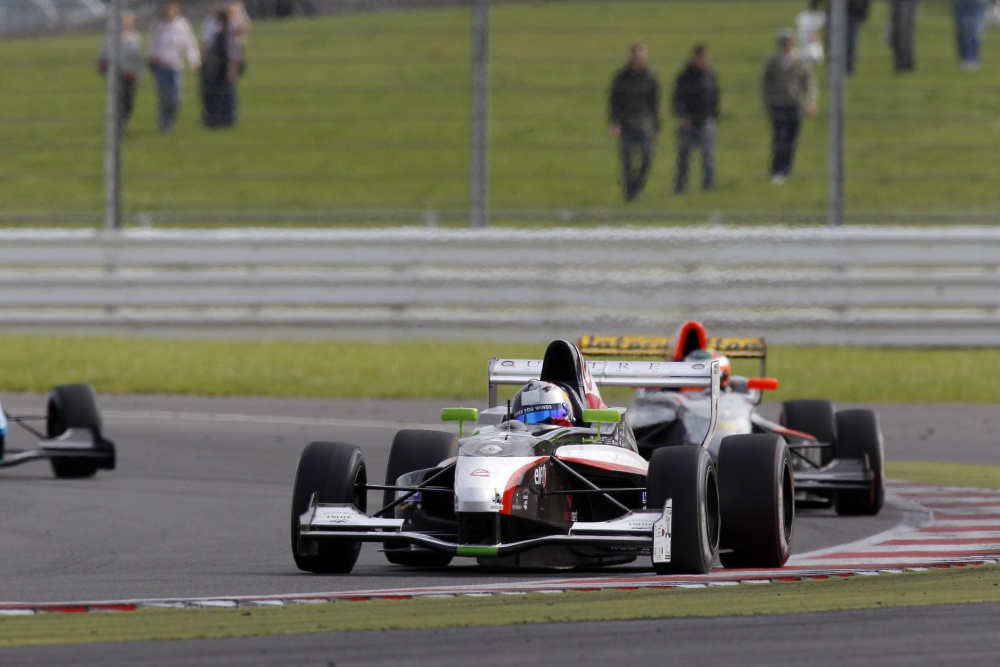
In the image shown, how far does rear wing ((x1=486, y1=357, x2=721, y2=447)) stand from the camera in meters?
8.77

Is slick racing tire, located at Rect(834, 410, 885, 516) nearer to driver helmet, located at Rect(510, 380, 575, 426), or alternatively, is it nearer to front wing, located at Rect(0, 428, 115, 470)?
driver helmet, located at Rect(510, 380, 575, 426)

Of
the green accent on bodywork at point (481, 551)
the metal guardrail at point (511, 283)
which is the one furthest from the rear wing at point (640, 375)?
the metal guardrail at point (511, 283)

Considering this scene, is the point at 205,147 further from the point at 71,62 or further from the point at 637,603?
the point at 637,603

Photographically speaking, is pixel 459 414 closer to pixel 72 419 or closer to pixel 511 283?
pixel 72 419

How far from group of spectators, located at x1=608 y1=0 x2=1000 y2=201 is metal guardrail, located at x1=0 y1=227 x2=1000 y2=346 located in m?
0.66

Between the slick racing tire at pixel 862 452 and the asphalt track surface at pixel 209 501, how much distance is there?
13cm

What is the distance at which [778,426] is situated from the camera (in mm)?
10562

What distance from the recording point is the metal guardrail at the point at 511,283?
15992mm

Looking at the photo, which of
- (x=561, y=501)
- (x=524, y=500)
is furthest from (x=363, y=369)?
(x=524, y=500)

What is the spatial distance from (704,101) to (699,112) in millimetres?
113

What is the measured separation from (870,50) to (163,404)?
6.93m

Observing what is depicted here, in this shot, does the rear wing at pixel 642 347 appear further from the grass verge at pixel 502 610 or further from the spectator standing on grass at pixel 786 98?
the spectator standing on grass at pixel 786 98

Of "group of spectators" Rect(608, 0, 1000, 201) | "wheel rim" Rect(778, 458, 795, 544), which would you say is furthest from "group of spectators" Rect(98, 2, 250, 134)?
"wheel rim" Rect(778, 458, 795, 544)

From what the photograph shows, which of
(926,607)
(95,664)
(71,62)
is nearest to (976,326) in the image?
(71,62)
